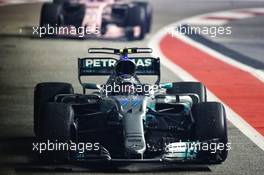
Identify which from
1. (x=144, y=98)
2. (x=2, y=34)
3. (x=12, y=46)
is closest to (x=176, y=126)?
(x=144, y=98)

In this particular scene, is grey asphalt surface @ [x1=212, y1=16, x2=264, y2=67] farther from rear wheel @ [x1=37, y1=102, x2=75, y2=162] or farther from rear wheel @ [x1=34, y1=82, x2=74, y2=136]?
rear wheel @ [x1=37, y1=102, x2=75, y2=162]

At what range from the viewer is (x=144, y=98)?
545 inches

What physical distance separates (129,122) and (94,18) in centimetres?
1388

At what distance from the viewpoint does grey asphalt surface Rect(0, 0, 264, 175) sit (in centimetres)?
1376

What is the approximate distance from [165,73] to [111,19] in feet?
19.9

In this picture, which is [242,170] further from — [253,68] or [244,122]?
[253,68]

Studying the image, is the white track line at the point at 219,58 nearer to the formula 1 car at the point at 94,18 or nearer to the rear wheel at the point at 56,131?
the formula 1 car at the point at 94,18
